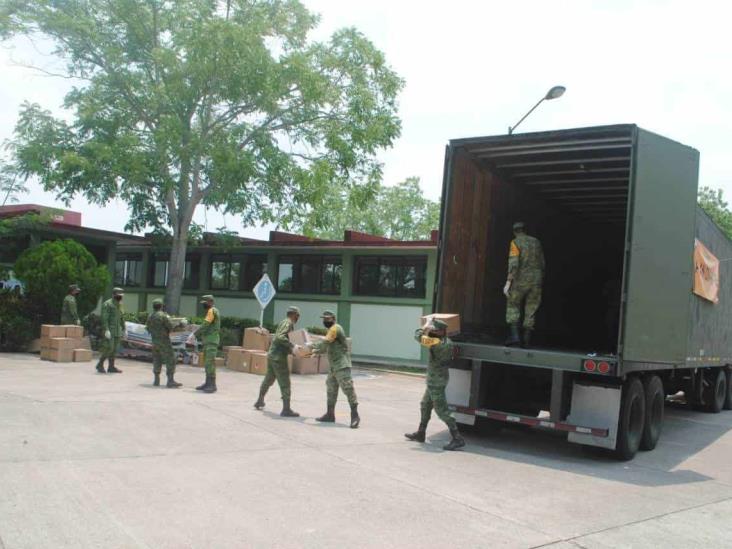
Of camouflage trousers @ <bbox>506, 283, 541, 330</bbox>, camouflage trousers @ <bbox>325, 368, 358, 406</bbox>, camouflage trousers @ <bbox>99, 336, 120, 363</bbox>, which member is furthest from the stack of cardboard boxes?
camouflage trousers @ <bbox>506, 283, 541, 330</bbox>

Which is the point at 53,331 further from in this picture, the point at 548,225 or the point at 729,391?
the point at 729,391

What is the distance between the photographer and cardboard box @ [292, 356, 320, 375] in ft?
55.6

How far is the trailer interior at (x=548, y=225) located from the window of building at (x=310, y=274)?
11052 mm

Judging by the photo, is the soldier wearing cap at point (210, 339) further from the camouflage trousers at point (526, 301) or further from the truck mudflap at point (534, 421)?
the camouflage trousers at point (526, 301)

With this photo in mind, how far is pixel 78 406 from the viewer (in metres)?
9.49

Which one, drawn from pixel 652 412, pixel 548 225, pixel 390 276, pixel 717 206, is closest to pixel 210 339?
pixel 548 225

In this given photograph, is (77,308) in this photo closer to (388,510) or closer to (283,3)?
(283,3)

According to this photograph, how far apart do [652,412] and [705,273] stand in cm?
250

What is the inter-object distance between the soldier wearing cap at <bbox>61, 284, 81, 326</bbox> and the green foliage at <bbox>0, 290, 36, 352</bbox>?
107 cm

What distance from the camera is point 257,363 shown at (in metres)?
16.0

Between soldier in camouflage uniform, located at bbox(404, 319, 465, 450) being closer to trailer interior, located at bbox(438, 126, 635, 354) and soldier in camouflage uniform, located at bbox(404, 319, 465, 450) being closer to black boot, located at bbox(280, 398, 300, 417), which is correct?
trailer interior, located at bbox(438, 126, 635, 354)

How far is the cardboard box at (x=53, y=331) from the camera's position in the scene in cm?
1507

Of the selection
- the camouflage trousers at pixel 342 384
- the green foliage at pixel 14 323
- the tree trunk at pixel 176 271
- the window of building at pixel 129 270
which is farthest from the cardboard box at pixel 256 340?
the window of building at pixel 129 270

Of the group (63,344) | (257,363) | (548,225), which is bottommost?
(257,363)
